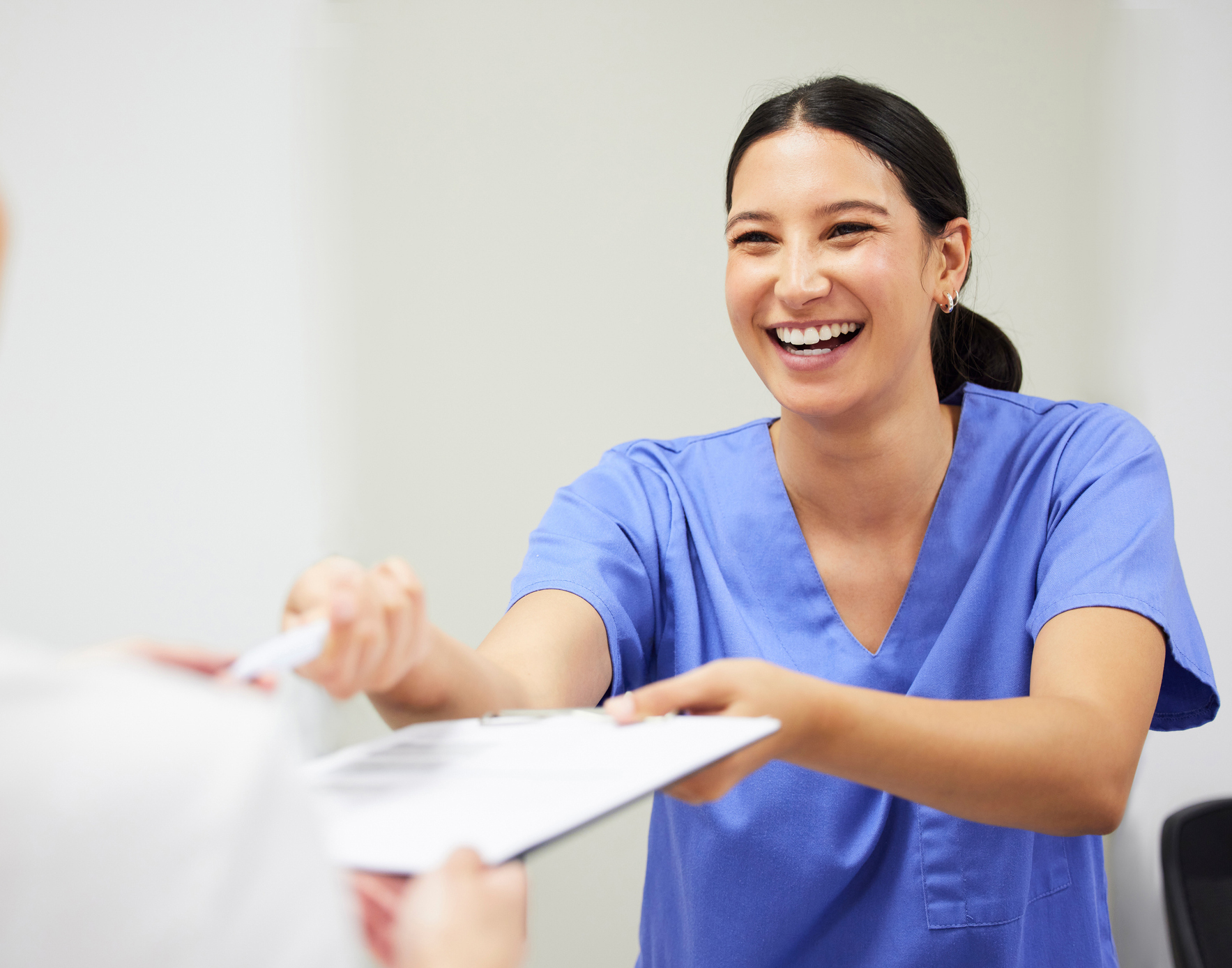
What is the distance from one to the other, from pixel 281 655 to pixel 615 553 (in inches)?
18.7

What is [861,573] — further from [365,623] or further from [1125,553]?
[365,623]

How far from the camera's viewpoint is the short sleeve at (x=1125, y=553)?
79cm

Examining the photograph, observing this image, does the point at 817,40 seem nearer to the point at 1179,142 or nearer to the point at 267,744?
the point at 1179,142

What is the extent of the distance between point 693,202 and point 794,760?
1234 mm

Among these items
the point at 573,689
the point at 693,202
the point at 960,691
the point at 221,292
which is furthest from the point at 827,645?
the point at 221,292

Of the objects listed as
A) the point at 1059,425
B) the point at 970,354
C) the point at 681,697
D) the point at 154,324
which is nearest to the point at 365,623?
the point at 681,697

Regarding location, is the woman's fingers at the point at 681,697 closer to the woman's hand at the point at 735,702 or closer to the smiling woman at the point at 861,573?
the woman's hand at the point at 735,702

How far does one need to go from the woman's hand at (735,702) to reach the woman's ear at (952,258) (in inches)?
22.0

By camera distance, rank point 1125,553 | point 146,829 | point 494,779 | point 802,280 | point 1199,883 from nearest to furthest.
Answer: point 146,829, point 494,779, point 1125,553, point 802,280, point 1199,883

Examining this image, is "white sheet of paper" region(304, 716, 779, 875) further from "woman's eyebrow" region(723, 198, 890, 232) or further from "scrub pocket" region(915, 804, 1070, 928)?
"woman's eyebrow" region(723, 198, 890, 232)

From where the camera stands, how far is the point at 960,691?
917 millimetres

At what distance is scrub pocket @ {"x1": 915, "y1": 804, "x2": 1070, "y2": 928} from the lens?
2.86 feet

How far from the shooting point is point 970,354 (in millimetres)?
1146

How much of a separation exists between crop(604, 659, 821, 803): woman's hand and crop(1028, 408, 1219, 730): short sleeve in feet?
1.05
